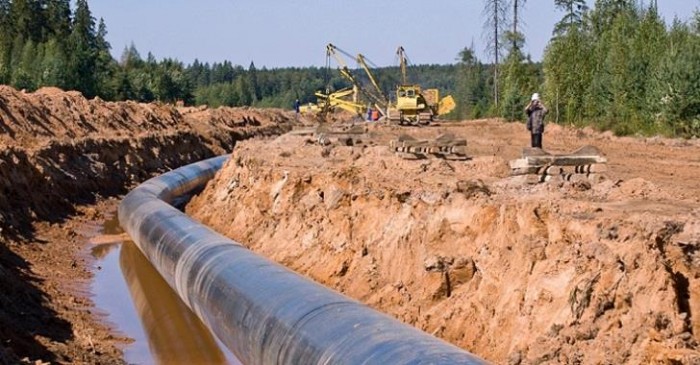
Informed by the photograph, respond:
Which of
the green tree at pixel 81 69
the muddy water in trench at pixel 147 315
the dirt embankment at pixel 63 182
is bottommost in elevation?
the muddy water in trench at pixel 147 315

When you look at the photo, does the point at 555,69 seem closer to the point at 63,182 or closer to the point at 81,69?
the point at 63,182

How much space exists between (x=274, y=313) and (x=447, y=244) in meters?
3.32

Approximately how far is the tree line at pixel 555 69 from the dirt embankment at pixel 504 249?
1214 centimetres

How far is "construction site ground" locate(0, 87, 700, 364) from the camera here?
779 centimetres

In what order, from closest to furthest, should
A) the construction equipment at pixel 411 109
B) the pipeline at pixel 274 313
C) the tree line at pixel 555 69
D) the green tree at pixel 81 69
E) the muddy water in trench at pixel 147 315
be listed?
the pipeline at pixel 274 313 → the muddy water in trench at pixel 147 315 → the tree line at pixel 555 69 → the construction equipment at pixel 411 109 → the green tree at pixel 81 69

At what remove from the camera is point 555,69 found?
42.3 m

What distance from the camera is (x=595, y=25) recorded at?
58.4m

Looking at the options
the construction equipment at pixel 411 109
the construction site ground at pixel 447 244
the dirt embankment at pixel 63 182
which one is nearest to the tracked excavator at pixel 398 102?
the construction equipment at pixel 411 109

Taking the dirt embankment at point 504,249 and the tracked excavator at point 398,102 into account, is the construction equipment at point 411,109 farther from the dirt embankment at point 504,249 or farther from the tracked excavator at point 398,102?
the dirt embankment at point 504,249

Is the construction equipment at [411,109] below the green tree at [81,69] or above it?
below

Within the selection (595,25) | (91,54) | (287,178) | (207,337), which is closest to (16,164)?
(287,178)

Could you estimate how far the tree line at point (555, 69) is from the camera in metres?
30.8

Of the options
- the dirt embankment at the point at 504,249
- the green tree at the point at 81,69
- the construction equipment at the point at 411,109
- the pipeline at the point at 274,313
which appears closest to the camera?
the pipeline at the point at 274,313

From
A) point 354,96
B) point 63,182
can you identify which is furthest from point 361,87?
point 63,182
